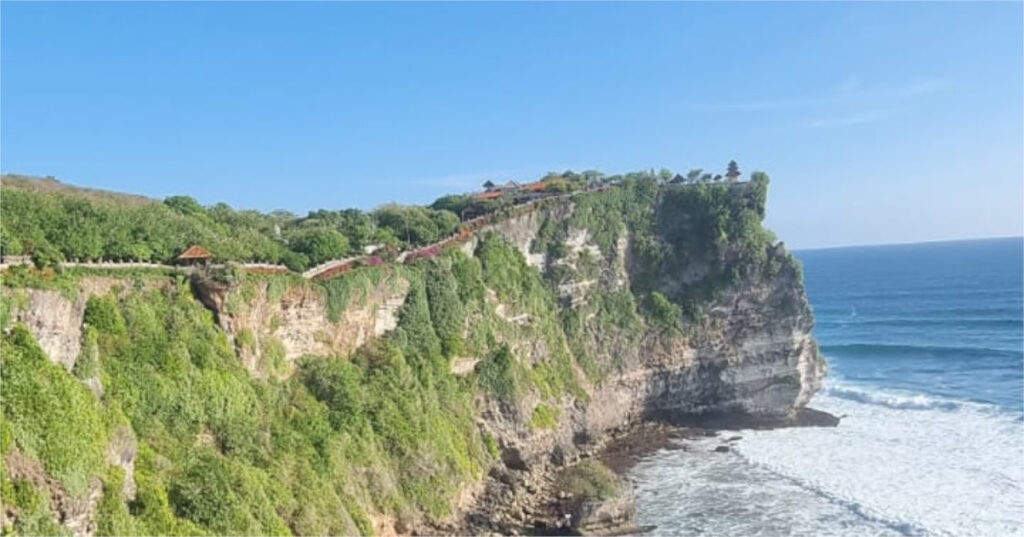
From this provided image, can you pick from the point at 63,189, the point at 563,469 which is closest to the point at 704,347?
the point at 563,469

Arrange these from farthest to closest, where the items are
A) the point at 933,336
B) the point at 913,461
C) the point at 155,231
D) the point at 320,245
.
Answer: the point at 933,336 < the point at 913,461 < the point at 320,245 < the point at 155,231

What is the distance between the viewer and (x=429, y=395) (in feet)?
127

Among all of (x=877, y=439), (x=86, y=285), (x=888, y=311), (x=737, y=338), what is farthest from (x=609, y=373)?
(x=888, y=311)

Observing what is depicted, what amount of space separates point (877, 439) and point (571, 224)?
25.6 metres

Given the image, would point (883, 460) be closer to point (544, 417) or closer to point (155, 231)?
point (544, 417)

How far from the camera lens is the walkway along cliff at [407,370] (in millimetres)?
21188

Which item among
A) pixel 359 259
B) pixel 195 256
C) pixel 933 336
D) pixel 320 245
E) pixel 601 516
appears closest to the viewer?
pixel 195 256

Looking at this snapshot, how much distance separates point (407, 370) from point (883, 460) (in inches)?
1099

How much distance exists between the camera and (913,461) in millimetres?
42375

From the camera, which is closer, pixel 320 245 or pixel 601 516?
pixel 601 516

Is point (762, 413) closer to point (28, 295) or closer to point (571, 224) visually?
point (571, 224)

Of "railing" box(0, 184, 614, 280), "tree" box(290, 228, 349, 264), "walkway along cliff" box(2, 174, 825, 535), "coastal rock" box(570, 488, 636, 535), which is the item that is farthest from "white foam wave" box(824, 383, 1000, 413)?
"tree" box(290, 228, 349, 264)

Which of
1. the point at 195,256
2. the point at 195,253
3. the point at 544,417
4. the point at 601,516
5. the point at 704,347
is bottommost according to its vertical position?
the point at 601,516

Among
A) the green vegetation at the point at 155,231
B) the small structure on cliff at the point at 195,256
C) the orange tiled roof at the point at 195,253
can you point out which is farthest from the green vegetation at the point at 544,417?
the orange tiled roof at the point at 195,253
